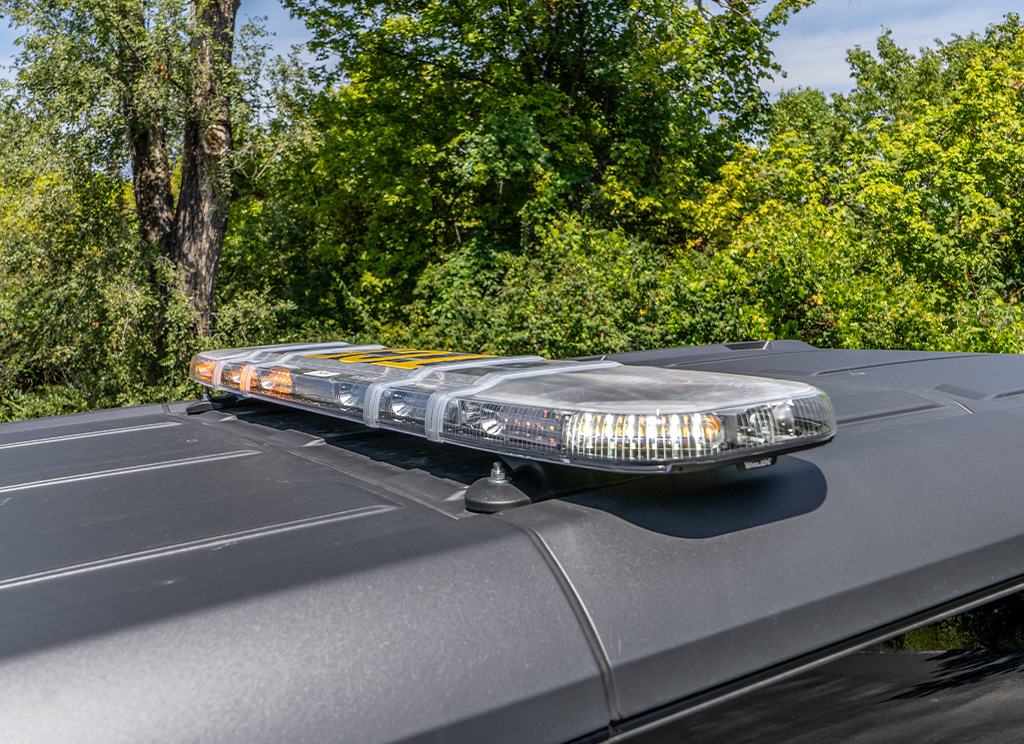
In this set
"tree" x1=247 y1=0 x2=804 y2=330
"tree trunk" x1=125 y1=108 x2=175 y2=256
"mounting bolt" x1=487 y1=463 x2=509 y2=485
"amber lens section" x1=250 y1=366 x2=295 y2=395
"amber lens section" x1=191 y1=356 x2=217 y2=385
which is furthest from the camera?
"tree" x1=247 y1=0 x2=804 y2=330

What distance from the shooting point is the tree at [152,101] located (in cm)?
1216

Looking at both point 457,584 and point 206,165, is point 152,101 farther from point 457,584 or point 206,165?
point 457,584

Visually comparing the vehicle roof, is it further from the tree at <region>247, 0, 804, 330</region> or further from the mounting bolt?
the tree at <region>247, 0, 804, 330</region>

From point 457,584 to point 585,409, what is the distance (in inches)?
12.4

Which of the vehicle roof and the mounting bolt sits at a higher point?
the mounting bolt

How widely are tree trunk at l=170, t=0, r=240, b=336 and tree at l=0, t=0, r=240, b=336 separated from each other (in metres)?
0.02

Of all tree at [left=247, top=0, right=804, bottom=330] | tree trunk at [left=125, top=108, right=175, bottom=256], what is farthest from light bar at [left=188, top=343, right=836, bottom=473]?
tree at [left=247, top=0, right=804, bottom=330]

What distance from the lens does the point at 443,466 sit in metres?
1.78

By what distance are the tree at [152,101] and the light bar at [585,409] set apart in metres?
12.2

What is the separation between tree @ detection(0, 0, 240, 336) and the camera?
39.9ft

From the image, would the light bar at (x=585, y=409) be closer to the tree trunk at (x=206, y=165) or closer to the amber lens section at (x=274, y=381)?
the amber lens section at (x=274, y=381)

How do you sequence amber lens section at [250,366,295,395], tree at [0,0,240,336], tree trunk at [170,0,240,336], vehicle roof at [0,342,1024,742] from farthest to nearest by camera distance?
tree trunk at [170,0,240,336] < tree at [0,0,240,336] < amber lens section at [250,366,295,395] < vehicle roof at [0,342,1024,742]

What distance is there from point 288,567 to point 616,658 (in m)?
0.46

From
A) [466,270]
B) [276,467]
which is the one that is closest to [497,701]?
[276,467]
